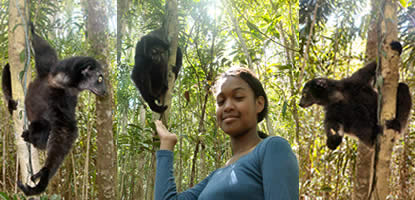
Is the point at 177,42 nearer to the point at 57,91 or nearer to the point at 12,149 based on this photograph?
the point at 57,91

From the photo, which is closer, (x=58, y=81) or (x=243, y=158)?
(x=243, y=158)

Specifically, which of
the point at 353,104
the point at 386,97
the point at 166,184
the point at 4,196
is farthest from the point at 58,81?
the point at 386,97

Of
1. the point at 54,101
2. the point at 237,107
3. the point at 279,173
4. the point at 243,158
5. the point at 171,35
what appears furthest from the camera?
the point at 171,35

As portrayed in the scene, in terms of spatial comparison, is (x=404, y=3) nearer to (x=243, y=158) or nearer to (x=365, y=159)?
(x=365, y=159)

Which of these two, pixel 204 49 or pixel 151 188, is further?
pixel 204 49

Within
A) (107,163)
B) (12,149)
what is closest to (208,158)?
(107,163)

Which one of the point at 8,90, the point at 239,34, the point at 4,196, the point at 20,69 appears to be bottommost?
the point at 4,196

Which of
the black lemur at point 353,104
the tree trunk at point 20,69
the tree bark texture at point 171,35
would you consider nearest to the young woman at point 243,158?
the tree bark texture at point 171,35

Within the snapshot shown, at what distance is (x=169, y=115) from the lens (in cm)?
178

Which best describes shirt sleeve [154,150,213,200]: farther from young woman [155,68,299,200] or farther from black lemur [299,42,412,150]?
black lemur [299,42,412,150]

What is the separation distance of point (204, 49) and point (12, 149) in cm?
117

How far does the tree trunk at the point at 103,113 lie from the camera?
1.85 m

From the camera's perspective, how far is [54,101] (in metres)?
1.75

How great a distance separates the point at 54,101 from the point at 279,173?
1.28 metres
